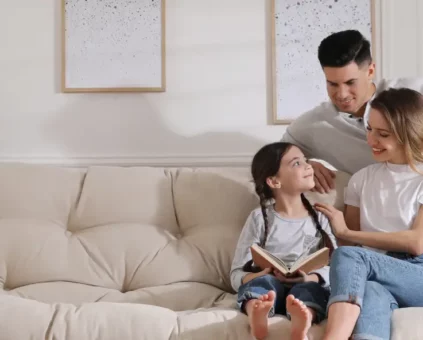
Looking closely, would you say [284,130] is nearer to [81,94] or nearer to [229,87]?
[229,87]

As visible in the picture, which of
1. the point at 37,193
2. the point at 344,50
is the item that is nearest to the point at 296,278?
the point at 344,50

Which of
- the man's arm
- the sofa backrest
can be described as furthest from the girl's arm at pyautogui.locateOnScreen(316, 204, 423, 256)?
the man's arm

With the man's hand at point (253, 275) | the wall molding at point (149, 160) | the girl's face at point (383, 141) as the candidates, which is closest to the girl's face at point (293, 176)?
the girl's face at point (383, 141)

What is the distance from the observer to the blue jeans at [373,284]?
4.85 feet

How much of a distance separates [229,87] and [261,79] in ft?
0.47

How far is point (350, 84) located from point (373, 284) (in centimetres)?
80

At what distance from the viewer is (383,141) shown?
1.91 metres

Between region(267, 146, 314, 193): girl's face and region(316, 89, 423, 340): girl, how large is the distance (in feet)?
0.31

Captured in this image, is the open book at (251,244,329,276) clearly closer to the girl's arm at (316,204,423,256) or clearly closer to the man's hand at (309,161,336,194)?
the girl's arm at (316,204,423,256)

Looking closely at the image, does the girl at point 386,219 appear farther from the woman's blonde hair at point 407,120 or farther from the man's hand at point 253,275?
the man's hand at point 253,275

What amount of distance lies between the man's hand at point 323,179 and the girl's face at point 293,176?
115mm

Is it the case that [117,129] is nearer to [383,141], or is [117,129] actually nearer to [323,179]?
[323,179]

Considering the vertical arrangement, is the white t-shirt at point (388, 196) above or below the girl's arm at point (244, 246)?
above

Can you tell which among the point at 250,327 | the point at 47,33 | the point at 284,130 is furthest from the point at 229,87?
the point at 250,327
